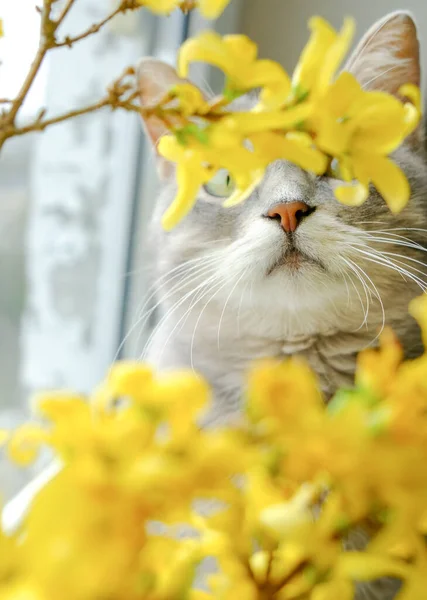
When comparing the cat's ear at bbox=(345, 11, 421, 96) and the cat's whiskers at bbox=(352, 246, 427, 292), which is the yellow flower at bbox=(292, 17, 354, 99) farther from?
the cat's ear at bbox=(345, 11, 421, 96)

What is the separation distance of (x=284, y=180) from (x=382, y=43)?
0.87 ft

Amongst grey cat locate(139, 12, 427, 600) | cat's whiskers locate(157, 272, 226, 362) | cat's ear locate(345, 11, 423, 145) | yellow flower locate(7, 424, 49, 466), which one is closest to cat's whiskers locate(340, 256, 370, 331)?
grey cat locate(139, 12, 427, 600)

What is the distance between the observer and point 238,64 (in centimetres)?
33

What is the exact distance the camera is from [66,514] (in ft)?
0.80

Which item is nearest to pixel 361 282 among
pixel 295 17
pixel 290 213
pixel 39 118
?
pixel 290 213

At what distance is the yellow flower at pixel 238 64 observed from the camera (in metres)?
0.32

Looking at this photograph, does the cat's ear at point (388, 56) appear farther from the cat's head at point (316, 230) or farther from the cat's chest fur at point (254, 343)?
the cat's chest fur at point (254, 343)

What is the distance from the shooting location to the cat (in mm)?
747

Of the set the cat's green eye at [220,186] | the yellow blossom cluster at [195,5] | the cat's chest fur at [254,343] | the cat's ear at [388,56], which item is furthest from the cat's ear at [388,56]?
the yellow blossom cluster at [195,5]

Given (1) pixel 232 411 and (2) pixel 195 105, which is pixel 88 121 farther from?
(2) pixel 195 105

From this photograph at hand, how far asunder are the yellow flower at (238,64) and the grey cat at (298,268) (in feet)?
1.28

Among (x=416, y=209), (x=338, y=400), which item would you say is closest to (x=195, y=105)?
(x=338, y=400)

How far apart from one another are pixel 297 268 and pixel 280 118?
1.42 feet

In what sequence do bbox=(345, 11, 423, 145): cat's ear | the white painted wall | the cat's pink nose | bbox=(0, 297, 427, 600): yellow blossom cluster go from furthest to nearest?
the white painted wall, bbox=(345, 11, 423, 145): cat's ear, the cat's pink nose, bbox=(0, 297, 427, 600): yellow blossom cluster
